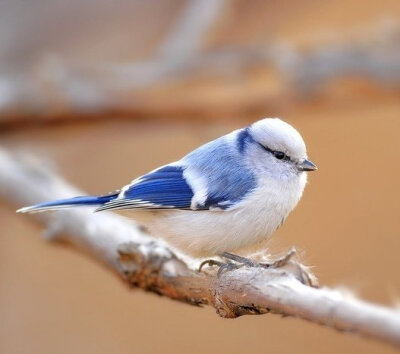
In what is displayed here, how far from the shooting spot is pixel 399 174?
2285 mm

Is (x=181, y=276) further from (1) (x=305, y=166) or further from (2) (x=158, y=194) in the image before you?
(1) (x=305, y=166)

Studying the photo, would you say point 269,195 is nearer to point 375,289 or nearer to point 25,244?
point 375,289

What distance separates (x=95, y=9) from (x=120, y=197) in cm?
130

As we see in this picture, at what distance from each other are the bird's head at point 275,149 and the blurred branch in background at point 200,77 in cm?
77

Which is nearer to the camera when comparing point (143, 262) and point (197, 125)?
point (143, 262)

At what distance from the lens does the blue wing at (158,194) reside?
1214 millimetres

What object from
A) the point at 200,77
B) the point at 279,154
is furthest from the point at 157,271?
the point at 200,77

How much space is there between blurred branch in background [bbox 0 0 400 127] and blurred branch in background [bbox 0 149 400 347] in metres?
0.28

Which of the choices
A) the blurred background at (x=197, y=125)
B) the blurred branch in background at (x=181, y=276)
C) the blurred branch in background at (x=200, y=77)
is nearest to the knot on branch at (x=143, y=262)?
the blurred branch in background at (x=181, y=276)

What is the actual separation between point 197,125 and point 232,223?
3.05 feet

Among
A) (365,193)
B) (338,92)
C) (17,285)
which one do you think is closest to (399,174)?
(365,193)

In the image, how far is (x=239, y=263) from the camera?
1138 millimetres

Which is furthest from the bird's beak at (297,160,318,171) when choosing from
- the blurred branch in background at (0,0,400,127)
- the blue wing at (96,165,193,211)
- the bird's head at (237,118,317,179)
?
the blurred branch in background at (0,0,400,127)

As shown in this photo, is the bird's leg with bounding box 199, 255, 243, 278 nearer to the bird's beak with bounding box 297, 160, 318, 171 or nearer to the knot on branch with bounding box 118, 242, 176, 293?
the knot on branch with bounding box 118, 242, 176, 293
